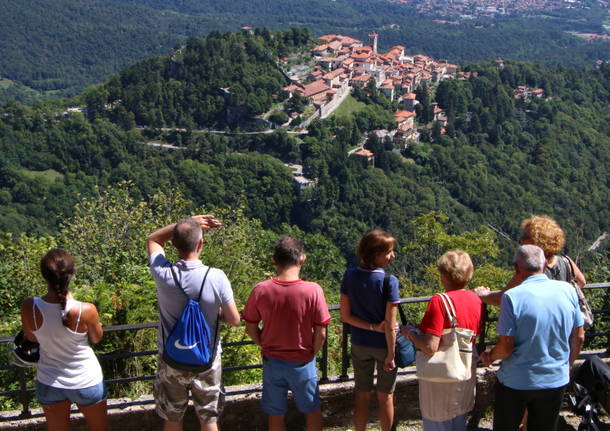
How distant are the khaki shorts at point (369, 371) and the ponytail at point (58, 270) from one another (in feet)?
5.06

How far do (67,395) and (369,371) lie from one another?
1.59 m

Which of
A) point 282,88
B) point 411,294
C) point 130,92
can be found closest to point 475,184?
point 282,88

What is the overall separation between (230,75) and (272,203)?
27.3 metres

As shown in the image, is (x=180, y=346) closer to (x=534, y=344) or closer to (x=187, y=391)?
(x=187, y=391)

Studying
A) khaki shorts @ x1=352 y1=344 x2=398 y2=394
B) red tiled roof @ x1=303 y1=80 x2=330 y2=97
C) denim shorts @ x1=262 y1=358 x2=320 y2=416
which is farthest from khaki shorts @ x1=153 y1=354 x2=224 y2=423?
red tiled roof @ x1=303 y1=80 x2=330 y2=97

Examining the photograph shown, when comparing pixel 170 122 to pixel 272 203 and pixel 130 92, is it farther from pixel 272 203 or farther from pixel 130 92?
pixel 272 203

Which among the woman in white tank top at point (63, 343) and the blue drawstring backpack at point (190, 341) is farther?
the blue drawstring backpack at point (190, 341)

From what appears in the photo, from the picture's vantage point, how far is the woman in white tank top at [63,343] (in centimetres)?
297

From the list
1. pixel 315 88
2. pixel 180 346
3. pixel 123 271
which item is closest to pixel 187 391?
pixel 180 346

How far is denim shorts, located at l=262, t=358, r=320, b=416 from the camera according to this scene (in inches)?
130

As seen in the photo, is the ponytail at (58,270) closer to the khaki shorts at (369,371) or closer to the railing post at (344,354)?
the khaki shorts at (369,371)

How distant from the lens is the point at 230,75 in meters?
75.8

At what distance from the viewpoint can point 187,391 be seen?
10.8 ft

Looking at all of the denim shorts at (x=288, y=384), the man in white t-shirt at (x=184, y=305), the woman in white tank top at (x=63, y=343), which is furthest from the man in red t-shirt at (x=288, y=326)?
the woman in white tank top at (x=63, y=343)
